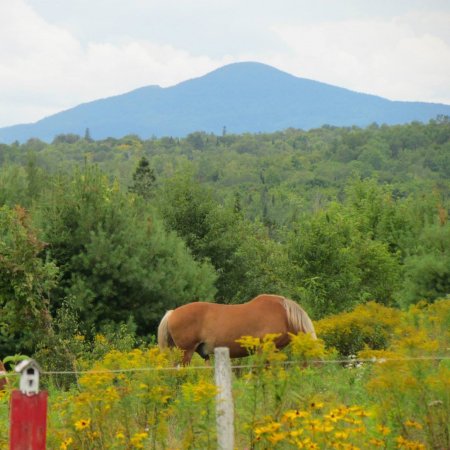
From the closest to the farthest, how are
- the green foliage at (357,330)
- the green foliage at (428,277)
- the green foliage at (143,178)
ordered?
the green foliage at (357,330) → the green foliage at (428,277) → the green foliage at (143,178)

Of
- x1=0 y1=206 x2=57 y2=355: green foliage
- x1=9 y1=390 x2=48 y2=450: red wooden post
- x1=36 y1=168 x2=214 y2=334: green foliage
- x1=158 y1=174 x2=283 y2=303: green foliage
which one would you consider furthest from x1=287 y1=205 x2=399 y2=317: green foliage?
x1=9 y1=390 x2=48 y2=450: red wooden post

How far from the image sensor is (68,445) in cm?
656

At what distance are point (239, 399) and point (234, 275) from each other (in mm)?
24360

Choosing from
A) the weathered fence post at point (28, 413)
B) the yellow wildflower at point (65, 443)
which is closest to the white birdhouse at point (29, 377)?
the weathered fence post at point (28, 413)

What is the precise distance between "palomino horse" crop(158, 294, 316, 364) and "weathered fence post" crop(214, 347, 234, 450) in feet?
22.3

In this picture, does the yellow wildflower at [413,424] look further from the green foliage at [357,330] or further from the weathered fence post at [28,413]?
the green foliage at [357,330]

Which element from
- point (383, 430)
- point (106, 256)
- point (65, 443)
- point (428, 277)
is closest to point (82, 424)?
point (65, 443)

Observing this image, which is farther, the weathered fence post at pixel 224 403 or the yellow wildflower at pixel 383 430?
the weathered fence post at pixel 224 403

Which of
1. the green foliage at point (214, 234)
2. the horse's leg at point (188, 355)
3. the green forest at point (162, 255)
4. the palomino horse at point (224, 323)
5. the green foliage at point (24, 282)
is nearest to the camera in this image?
the palomino horse at point (224, 323)

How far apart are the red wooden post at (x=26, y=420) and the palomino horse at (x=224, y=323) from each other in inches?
320

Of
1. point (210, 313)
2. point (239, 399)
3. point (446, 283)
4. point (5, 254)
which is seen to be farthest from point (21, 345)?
point (446, 283)

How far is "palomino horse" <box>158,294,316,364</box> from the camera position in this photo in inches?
513

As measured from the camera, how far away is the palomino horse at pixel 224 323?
1302 cm

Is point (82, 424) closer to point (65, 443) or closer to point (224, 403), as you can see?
point (65, 443)
